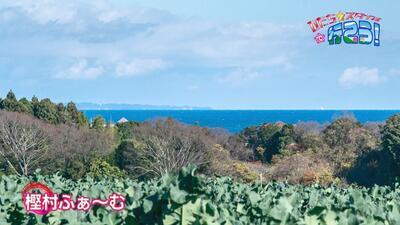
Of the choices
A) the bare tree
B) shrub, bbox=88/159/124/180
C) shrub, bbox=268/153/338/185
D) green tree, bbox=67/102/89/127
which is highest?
green tree, bbox=67/102/89/127

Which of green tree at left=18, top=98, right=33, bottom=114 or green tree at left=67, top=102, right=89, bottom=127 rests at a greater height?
green tree at left=18, top=98, right=33, bottom=114

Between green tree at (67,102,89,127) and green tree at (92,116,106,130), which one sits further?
green tree at (67,102,89,127)

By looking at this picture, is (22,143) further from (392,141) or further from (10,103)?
(392,141)

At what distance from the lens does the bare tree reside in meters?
48.3

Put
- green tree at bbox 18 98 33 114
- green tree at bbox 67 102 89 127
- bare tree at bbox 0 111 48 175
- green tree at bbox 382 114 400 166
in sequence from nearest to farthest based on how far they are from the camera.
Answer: green tree at bbox 382 114 400 166
bare tree at bbox 0 111 48 175
green tree at bbox 18 98 33 114
green tree at bbox 67 102 89 127

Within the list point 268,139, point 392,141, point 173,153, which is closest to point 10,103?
point 173,153

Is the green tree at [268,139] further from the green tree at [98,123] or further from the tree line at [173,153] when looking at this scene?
the green tree at [98,123]

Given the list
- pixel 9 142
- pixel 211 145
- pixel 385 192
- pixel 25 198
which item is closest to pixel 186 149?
pixel 211 145

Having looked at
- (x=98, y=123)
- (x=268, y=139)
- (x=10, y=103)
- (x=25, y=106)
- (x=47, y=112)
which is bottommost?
(x=268, y=139)

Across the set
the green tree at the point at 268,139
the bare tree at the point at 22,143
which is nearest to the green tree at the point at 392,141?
the green tree at the point at 268,139

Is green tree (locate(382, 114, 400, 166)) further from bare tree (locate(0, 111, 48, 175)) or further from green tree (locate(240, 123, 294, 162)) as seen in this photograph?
bare tree (locate(0, 111, 48, 175))

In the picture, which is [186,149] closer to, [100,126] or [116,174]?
[116,174]

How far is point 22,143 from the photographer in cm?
4938

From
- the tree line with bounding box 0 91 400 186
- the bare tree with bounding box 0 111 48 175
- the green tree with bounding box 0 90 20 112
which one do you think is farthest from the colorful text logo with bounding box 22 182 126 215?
the green tree with bounding box 0 90 20 112
